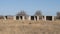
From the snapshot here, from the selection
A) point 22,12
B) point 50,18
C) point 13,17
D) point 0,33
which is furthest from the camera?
point 22,12

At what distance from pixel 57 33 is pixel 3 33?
363 cm

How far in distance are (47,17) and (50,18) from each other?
90 centimetres

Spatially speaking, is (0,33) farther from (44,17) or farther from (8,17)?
(8,17)

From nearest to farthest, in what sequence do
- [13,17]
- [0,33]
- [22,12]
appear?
1. [0,33]
2. [13,17]
3. [22,12]

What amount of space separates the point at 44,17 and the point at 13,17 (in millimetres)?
9677

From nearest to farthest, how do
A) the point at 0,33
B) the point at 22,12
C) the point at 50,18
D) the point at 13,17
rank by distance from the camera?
the point at 0,33, the point at 50,18, the point at 13,17, the point at 22,12

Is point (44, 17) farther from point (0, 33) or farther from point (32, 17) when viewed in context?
point (0, 33)

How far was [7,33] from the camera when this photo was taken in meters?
10.6

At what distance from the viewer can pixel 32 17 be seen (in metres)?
45.5

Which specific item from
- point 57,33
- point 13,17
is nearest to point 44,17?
point 13,17

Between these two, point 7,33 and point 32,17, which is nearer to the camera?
point 7,33

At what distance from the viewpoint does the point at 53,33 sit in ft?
35.1

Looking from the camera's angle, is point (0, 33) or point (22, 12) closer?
point (0, 33)

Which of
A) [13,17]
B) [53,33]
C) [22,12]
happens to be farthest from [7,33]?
[22,12]
